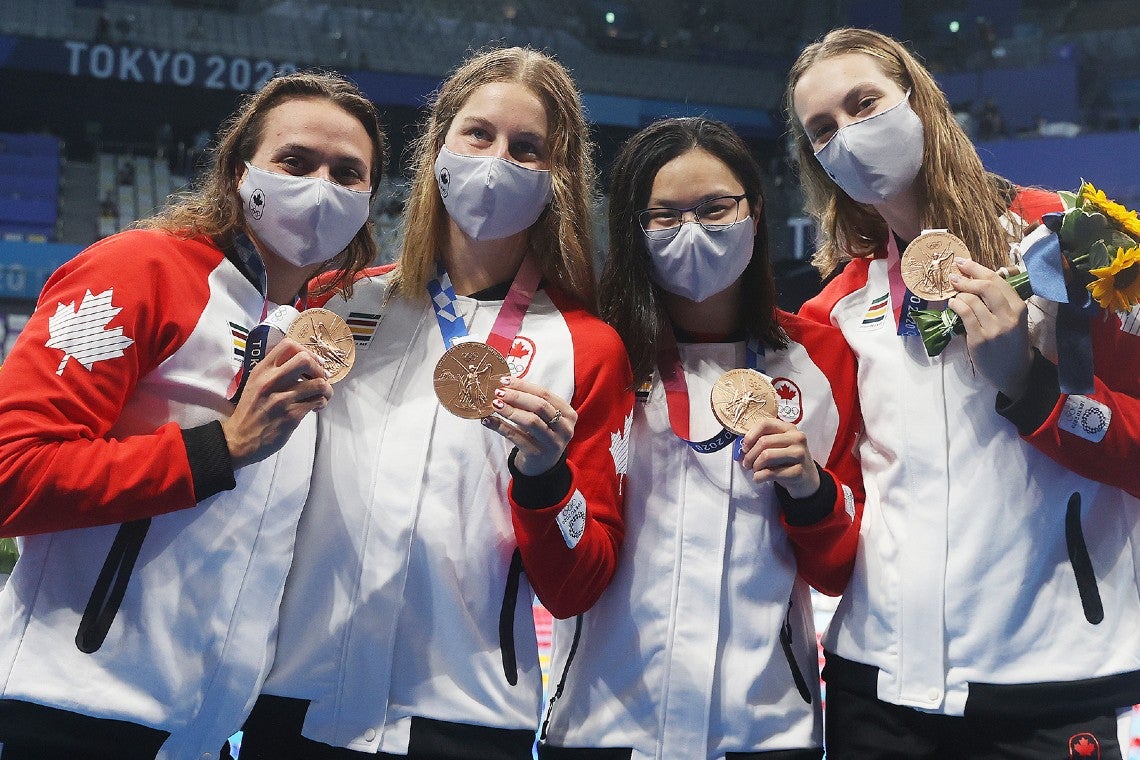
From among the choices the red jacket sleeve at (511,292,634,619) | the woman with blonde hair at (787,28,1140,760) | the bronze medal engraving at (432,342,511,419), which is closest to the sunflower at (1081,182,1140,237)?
the woman with blonde hair at (787,28,1140,760)

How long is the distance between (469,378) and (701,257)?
695 mm

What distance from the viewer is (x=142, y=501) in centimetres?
192

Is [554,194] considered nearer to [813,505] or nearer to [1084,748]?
[813,505]

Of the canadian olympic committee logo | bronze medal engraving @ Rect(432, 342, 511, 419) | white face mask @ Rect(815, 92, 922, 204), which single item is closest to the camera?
bronze medal engraving @ Rect(432, 342, 511, 419)

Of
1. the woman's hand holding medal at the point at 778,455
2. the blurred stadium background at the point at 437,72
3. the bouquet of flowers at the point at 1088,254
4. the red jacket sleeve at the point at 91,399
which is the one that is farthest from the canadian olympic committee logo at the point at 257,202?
the blurred stadium background at the point at 437,72

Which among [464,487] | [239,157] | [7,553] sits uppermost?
[239,157]

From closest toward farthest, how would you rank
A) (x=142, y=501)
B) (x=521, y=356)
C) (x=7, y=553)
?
Result: (x=142, y=501) < (x=521, y=356) < (x=7, y=553)

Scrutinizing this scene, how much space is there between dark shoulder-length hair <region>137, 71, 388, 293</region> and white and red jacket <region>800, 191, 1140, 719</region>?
141 cm

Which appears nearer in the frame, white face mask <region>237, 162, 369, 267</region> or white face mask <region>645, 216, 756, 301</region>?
white face mask <region>237, 162, 369, 267</region>

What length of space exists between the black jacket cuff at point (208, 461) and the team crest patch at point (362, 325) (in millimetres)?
516

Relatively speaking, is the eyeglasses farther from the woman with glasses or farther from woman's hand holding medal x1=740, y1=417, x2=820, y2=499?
woman's hand holding medal x1=740, y1=417, x2=820, y2=499

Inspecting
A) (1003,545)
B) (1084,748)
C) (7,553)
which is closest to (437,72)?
(7,553)

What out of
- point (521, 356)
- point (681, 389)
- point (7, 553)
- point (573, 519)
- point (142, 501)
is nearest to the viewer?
point (142, 501)

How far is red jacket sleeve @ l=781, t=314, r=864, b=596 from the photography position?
2.33 m
